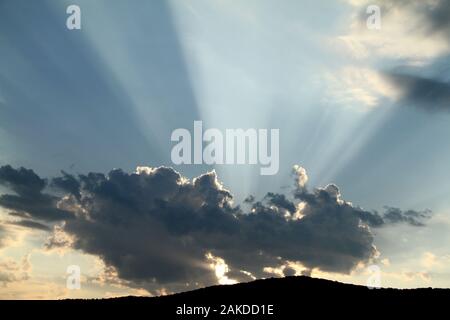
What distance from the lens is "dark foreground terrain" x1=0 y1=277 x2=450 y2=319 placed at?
65294mm
